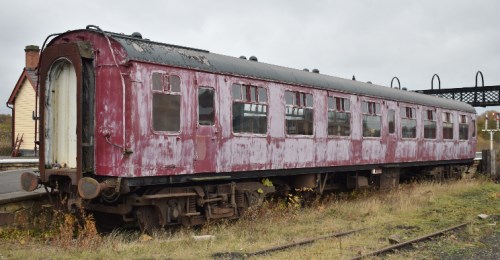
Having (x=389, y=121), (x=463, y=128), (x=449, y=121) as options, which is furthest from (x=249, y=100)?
(x=463, y=128)

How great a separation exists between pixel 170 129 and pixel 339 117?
5.69 meters

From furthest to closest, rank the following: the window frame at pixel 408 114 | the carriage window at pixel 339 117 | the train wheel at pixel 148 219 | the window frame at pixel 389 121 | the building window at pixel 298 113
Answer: the window frame at pixel 408 114 < the window frame at pixel 389 121 < the carriage window at pixel 339 117 < the building window at pixel 298 113 < the train wheel at pixel 148 219

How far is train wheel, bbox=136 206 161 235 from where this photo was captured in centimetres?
884

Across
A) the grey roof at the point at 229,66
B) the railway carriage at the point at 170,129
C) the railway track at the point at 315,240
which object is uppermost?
the grey roof at the point at 229,66

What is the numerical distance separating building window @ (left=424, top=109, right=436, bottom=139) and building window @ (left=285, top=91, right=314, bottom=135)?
23.1 feet

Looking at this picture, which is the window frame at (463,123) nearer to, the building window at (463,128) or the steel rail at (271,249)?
the building window at (463,128)

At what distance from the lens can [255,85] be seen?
1066cm

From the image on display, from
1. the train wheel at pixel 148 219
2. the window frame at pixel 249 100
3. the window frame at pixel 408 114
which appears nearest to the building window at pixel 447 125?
the window frame at pixel 408 114

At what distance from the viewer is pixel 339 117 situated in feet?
43.3

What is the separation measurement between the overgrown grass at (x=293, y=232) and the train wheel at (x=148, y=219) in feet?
0.64

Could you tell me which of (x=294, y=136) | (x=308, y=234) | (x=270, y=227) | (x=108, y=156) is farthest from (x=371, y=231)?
(x=108, y=156)

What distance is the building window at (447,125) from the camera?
62.4ft

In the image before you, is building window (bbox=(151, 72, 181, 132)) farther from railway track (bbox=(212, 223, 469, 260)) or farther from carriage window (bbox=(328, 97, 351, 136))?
carriage window (bbox=(328, 97, 351, 136))

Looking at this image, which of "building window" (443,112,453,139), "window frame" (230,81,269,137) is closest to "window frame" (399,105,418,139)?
"building window" (443,112,453,139)
